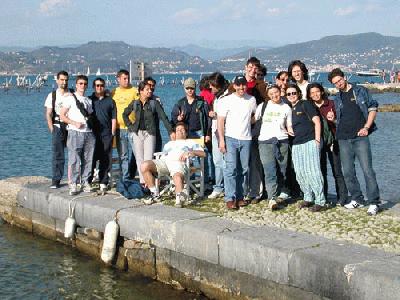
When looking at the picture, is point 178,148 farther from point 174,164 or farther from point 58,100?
point 58,100

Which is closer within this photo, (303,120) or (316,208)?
(316,208)

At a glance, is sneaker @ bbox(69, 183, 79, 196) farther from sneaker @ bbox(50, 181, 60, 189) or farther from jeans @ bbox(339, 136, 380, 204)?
jeans @ bbox(339, 136, 380, 204)

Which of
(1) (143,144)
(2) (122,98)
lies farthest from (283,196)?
(2) (122,98)

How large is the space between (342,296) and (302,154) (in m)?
3.15

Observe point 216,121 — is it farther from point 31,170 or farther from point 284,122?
point 31,170

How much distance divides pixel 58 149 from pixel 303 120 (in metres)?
4.31

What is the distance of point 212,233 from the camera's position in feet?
24.5

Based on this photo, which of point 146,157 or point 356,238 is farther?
point 146,157

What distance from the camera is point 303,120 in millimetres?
8711

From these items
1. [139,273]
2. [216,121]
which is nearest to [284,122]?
[216,121]

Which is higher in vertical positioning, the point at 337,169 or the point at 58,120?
the point at 58,120

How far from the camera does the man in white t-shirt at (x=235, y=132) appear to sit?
29.2ft

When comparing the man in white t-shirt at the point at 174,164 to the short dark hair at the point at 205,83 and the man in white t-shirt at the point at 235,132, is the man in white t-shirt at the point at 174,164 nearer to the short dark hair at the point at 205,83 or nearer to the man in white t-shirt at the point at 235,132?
the man in white t-shirt at the point at 235,132

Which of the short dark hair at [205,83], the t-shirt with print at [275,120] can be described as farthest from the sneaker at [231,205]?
the short dark hair at [205,83]
